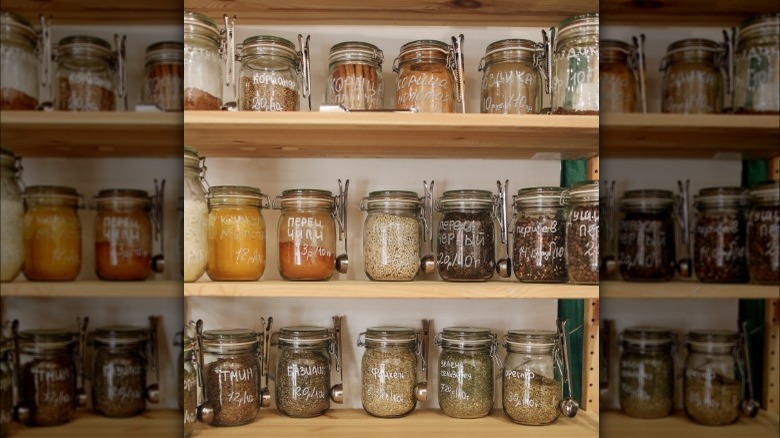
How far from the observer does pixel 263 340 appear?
3.80 ft

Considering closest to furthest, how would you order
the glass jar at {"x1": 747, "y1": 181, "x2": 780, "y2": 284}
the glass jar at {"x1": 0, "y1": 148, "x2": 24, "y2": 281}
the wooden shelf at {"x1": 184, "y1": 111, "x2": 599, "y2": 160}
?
the glass jar at {"x1": 747, "y1": 181, "x2": 780, "y2": 284} → the glass jar at {"x1": 0, "y1": 148, "x2": 24, "y2": 281} → the wooden shelf at {"x1": 184, "y1": 111, "x2": 599, "y2": 160}

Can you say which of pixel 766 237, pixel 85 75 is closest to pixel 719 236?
pixel 766 237

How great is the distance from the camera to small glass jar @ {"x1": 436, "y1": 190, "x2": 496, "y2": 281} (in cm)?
103

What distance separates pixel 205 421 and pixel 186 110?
21.1 inches

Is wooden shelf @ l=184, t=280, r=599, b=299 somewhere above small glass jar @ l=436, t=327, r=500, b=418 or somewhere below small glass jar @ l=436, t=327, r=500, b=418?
above

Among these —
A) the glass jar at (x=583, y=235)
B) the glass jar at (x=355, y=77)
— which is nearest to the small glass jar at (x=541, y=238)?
the glass jar at (x=583, y=235)

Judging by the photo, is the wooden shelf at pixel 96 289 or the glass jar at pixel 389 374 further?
the glass jar at pixel 389 374

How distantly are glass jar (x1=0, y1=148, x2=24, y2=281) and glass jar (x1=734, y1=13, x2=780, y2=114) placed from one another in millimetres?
415

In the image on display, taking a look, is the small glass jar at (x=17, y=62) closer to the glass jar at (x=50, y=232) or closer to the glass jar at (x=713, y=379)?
the glass jar at (x=50, y=232)

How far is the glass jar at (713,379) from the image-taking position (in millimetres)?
254

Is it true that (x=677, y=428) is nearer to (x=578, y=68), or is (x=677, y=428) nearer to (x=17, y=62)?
(x=17, y=62)

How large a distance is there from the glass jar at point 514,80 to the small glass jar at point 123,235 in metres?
0.74

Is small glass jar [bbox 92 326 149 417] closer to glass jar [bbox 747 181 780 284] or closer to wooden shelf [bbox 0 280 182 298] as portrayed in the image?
wooden shelf [bbox 0 280 182 298]

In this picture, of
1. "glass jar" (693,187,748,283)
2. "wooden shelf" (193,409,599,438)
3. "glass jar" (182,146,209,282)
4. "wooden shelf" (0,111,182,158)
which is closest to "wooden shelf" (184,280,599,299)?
"glass jar" (182,146,209,282)
